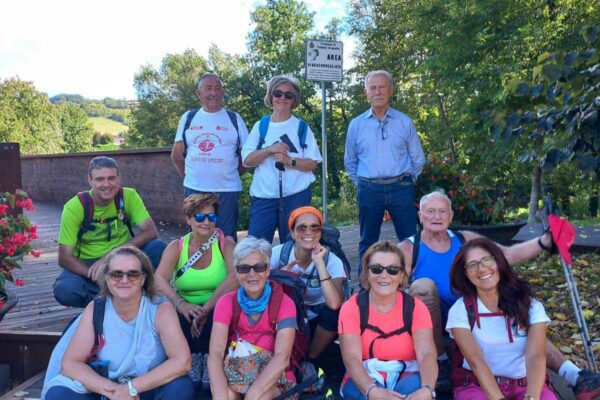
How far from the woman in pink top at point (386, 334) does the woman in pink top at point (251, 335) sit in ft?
1.12

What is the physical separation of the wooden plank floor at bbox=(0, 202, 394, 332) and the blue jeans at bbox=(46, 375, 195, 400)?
1.65 metres

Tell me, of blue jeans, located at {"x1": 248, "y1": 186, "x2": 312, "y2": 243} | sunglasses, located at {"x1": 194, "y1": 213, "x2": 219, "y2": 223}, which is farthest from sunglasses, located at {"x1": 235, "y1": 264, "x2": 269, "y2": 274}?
blue jeans, located at {"x1": 248, "y1": 186, "x2": 312, "y2": 243}

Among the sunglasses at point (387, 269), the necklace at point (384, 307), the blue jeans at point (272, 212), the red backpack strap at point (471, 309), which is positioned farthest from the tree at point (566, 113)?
the blue jeans at point (272, 212)

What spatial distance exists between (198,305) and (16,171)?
6.66 meters

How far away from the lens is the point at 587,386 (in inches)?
121

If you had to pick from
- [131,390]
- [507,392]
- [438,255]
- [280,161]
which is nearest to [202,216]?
[280,161]

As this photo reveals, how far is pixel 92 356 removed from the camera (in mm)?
3254

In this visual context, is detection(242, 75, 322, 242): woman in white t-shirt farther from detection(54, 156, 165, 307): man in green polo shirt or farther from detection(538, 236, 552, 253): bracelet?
detection(538, 236, 552, 253): bracelet

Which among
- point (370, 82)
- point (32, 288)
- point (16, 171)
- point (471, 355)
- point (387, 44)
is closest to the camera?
point (471, 355)

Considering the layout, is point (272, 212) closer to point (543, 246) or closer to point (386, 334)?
point (386, 334)

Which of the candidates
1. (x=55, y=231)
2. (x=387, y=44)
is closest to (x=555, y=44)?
(x=55, y=231)

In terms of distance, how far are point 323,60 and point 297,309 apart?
131 inches

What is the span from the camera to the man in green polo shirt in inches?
165

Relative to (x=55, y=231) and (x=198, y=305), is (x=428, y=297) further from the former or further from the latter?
(x=55, y=231)
